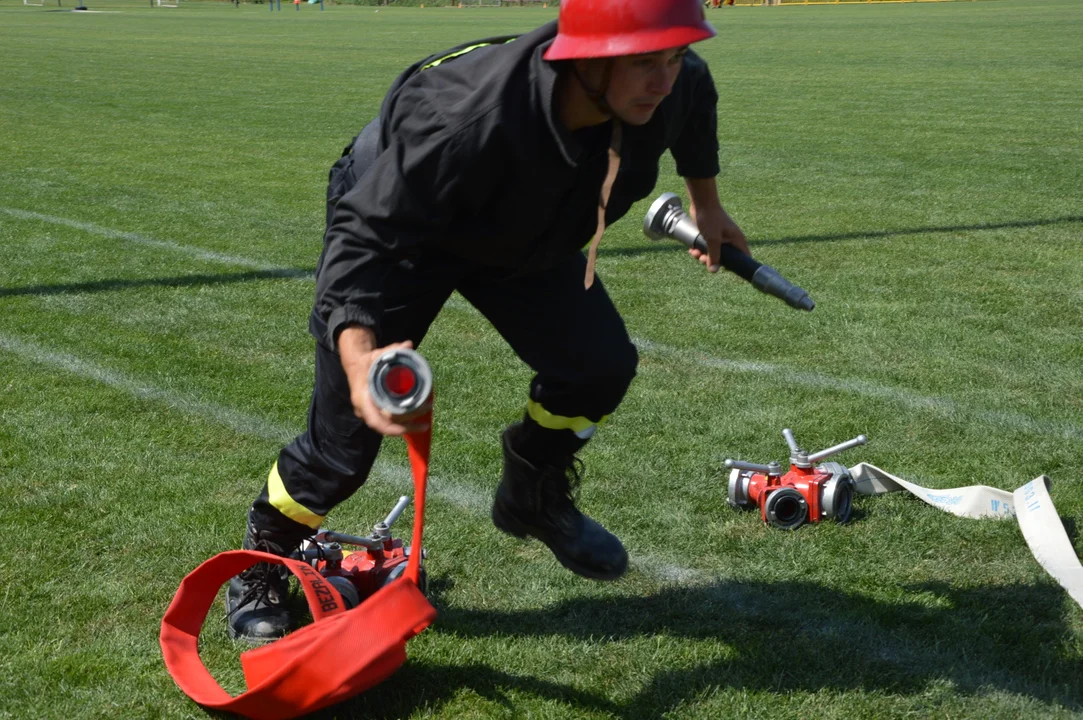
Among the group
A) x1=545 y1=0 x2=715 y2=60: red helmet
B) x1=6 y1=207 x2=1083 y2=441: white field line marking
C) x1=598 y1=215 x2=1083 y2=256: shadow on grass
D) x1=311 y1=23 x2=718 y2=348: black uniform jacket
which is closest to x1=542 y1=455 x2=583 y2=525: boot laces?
x1=311 y1=23 x2=718 y2=348: black uniform jacket

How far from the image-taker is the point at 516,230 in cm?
273

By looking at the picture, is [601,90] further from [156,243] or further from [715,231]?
[156,243]

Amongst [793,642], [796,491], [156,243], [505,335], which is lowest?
[156,243]

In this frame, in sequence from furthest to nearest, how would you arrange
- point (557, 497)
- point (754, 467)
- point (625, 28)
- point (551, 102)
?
point (754, 467) < point (557, 497) < point (551, 102) < point (625, 28)

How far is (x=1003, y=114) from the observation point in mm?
15289

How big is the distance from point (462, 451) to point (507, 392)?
731 mm

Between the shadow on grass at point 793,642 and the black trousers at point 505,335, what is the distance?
55 centimetres

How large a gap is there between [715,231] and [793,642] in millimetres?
1138

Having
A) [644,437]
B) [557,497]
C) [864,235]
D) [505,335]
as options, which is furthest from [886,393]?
[864,235]

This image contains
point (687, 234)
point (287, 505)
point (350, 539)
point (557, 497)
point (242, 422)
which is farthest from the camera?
point (242, 422)

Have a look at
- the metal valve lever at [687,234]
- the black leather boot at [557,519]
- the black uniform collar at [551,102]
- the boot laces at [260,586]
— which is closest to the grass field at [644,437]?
the boot laces at [260,586]

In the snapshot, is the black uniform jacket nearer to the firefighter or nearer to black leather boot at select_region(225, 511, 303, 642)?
the firefighter

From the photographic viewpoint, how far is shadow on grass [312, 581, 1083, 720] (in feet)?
10.0

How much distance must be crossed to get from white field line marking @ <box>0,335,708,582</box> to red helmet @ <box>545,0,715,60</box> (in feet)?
5.88
